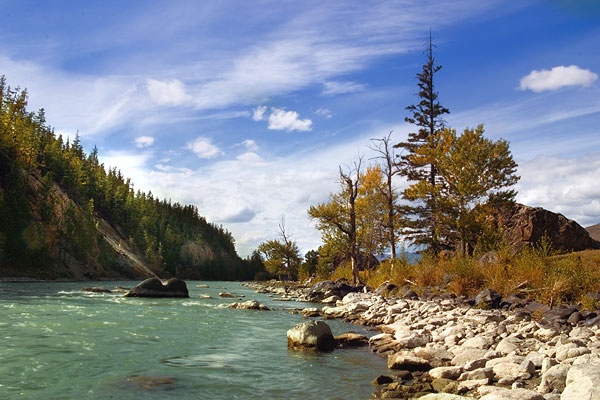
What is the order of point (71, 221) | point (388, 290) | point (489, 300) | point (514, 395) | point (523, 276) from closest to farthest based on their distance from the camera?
point (514, 395) → point (489, 300) → point (523, 276) → point (388, 290) → point (71, 221)

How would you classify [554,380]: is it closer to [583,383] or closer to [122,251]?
[583,383]

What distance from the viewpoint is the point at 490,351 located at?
914cm

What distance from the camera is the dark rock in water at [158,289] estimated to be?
28.0 metres

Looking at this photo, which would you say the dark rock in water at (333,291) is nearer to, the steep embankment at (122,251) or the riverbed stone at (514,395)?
the riverbed stone at (514,395)

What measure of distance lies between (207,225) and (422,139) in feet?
480

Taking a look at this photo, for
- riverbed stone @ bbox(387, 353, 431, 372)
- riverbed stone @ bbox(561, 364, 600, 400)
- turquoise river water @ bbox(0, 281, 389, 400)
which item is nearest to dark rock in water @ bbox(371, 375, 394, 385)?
turquoise river water @ bbox(0, 281, 389, 400)

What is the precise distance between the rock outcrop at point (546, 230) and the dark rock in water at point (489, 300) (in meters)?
13.8

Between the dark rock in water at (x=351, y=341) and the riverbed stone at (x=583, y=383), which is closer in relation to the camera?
the riverbed stone at (x=583, y=383)

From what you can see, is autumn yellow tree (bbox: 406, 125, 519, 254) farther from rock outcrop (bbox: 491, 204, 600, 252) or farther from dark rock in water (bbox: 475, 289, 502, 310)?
dark rock in water (bbox: 475, 289, 502, 310)

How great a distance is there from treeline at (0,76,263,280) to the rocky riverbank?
2003 inches

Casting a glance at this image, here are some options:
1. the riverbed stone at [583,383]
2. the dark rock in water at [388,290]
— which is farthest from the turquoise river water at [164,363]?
the dark rock in water at [388,290]

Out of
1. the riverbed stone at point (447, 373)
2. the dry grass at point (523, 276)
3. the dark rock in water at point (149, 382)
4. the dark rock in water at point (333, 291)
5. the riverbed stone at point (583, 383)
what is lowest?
the dark rock in water at point (333, 291)

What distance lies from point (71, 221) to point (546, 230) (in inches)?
2457

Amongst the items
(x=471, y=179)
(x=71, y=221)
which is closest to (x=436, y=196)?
(x=471, y=179)
